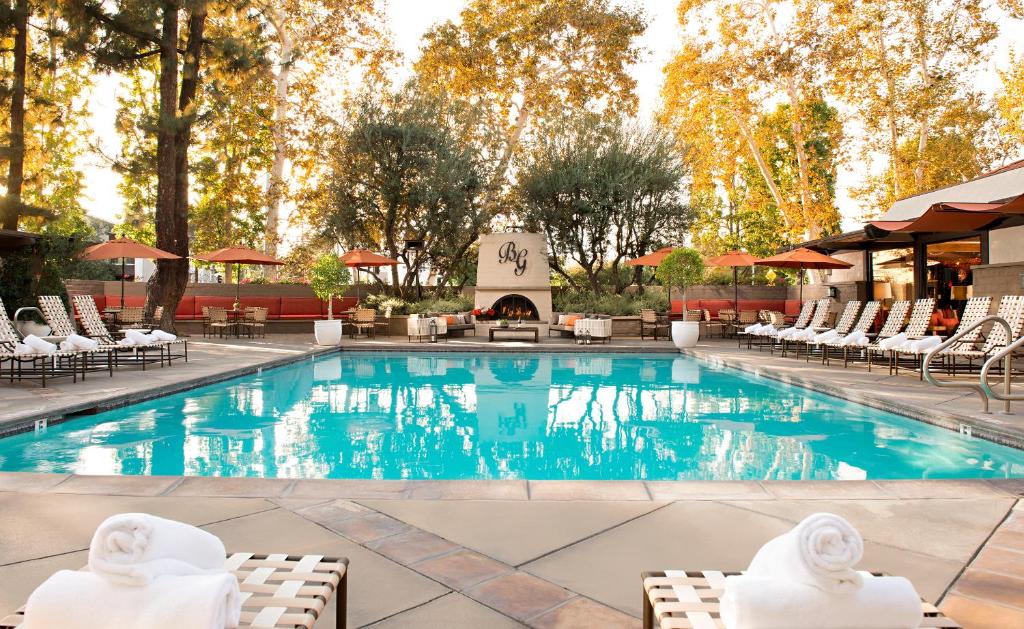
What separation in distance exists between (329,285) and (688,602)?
1348 cm

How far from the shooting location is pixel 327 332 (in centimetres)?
1394

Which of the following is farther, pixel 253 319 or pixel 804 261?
pixel 253 319

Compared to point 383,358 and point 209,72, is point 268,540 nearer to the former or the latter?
point 383,358

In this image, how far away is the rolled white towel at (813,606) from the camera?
132 cm

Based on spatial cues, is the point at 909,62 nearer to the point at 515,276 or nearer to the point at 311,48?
the point at 515,276

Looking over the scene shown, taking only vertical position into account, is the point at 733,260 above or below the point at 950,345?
above

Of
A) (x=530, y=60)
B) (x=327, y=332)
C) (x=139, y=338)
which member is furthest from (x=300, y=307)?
(x=139, y=338)

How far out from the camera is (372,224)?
1845cm

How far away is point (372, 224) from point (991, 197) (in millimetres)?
14148

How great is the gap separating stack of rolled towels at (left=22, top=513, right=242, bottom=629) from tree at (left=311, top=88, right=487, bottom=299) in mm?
16771

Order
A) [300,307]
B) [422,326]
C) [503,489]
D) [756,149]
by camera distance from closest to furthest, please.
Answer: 1. [503,489]
2. [422,326]
3. [300,307]
4. [756,149]

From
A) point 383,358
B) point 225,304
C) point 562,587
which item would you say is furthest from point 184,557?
point 225,304

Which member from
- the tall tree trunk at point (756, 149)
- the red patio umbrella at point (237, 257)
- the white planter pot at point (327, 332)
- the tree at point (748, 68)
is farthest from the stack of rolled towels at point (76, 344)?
the tall tree trunk at point (756, 149)

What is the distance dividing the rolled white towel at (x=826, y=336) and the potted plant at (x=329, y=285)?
930 cm
